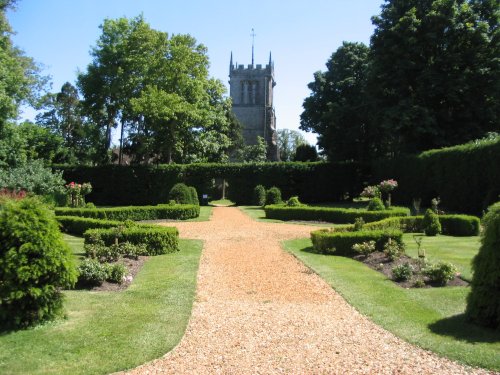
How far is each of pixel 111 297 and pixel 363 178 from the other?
28.7m

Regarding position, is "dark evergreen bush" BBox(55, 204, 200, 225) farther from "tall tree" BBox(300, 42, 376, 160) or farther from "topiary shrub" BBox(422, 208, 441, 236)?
"tall tree" BBox(300, 42, 376, 160)

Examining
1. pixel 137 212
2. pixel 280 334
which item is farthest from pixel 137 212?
pixel 280 334

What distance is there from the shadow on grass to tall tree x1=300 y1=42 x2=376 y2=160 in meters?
28.6

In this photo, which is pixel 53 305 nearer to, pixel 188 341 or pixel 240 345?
pixel 188 341

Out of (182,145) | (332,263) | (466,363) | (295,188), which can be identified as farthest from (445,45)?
(466,363)

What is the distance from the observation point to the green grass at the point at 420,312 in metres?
5.50

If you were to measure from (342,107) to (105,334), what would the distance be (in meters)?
31.7

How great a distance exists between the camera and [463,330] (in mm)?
6129

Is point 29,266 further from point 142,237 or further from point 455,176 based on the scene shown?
point 455,176

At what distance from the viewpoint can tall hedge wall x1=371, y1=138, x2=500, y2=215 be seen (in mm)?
19797

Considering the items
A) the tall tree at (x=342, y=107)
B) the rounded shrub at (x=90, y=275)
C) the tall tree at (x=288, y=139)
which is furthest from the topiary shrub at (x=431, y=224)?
the tall tree at (x=288, y=139)

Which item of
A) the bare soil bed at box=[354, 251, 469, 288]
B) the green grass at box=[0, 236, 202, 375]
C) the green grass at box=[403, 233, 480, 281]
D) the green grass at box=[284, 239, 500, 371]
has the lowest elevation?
the green grass at box=[0, 236, 202, 375]

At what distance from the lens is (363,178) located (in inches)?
1359

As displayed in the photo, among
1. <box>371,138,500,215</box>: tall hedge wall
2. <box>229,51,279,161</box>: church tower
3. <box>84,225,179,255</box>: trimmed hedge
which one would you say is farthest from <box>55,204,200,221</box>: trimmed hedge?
<box>229,51,279,161</box>: church tower
